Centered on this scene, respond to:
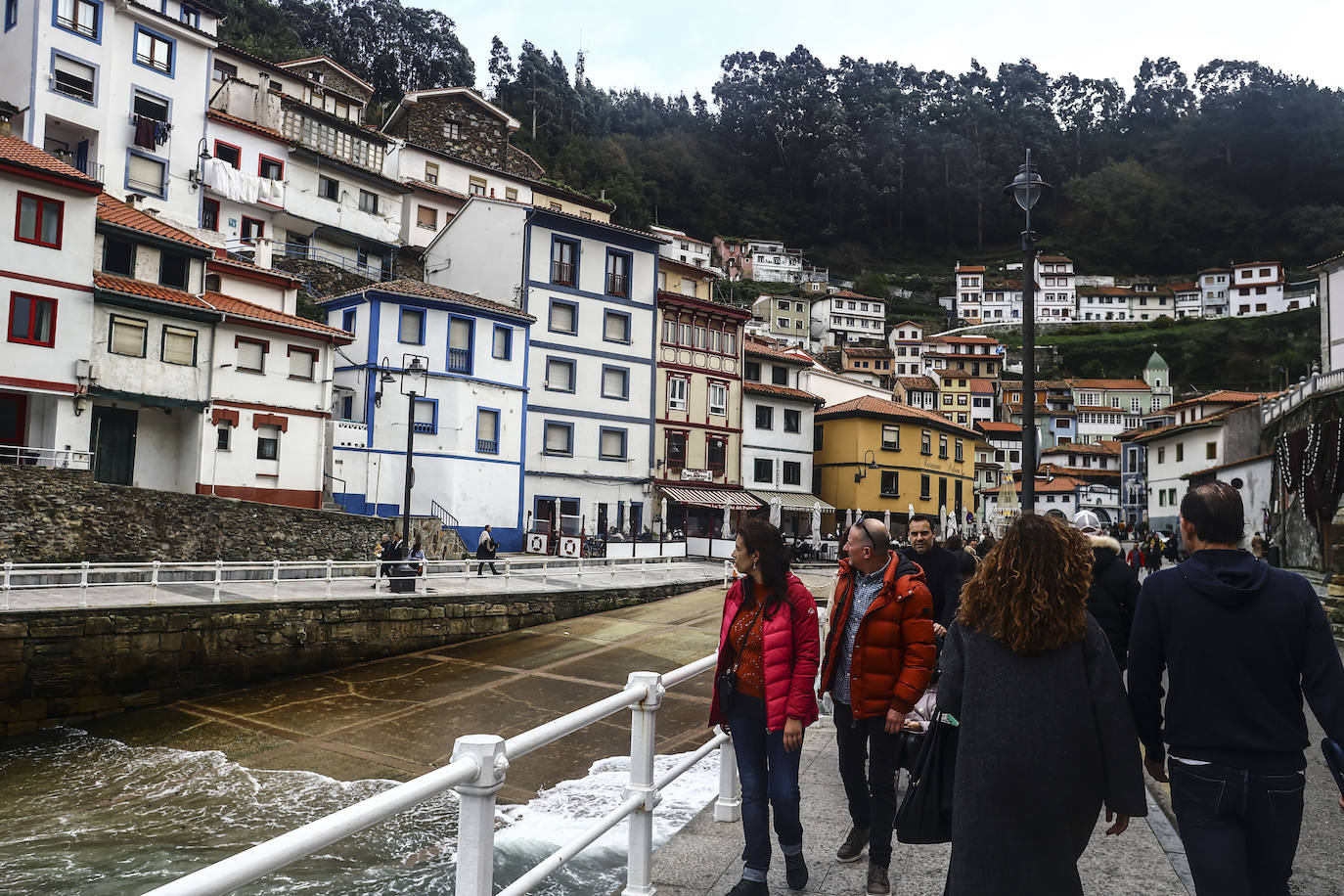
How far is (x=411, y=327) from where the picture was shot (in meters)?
31.9

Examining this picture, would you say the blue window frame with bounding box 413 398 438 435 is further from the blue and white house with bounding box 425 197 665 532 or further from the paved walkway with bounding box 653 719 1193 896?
the paved walkway with bounding box 653 719 1193 896

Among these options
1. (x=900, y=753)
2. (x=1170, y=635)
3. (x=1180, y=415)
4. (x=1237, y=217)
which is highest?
(x=1237, y=217)

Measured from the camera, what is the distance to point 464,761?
2648 mm

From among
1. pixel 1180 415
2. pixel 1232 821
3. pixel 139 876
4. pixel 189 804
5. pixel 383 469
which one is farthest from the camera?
pixel 1180 415

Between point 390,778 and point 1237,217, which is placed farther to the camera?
point 1237,217

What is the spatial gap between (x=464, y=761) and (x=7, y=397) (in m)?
27.3

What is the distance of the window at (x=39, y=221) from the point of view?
74.6 feet

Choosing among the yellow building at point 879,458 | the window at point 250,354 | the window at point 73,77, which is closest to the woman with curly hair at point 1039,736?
the window at point 250,354

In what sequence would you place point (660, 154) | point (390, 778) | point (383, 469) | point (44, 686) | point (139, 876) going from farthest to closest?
point (660, 154)
point (383, 469)
point (44, 686)
point (390, 778)
point (139, 876)

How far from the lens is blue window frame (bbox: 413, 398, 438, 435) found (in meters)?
31.4

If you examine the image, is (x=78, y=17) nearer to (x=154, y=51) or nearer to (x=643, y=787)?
(x=154, y=51)

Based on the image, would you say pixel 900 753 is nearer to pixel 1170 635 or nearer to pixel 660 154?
pixel 1170 635

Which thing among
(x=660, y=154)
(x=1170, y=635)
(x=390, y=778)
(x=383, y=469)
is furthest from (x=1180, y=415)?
(x=660, y=154)

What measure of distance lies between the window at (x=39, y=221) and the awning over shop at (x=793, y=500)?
2936 cm
